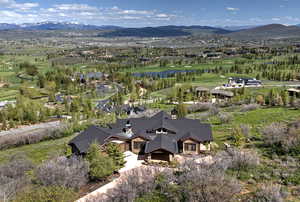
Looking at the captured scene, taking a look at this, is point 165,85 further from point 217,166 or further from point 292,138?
point 217,166

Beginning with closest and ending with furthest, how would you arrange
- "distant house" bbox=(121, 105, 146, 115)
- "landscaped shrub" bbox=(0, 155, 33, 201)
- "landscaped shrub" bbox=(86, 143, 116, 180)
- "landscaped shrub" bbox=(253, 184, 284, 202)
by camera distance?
"landscaped shrub" bbox=(253, 184, 284, 202) → "landscaped shrub" bbox=(0, 155, 33, 201) → "landscaped shrub" bbox=(86, 143, 116, 180) → "distant house" bbox=(121, 105, 146, 115)

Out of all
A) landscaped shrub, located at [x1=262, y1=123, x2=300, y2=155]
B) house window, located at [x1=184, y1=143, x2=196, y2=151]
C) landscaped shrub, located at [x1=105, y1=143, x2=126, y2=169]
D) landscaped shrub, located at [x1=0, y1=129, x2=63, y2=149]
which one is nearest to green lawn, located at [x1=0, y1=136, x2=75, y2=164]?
landscaped shrub, located at [x1=0, y1=129, x2=63, y2=149]

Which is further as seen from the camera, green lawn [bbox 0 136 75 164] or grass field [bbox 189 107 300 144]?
grass field [bbox 189 107 300 144]

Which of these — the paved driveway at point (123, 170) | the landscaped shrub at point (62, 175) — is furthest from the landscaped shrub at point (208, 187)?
the landscaped shrub at point (62, 175)

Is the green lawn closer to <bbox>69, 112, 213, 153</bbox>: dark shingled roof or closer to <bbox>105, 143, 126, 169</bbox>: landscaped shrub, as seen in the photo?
<bbox>69, 112, 213, 153</bbox>: dark shingled roof

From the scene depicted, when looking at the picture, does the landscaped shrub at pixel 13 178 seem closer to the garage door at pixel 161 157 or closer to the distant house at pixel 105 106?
the garage door at pixel 161 157

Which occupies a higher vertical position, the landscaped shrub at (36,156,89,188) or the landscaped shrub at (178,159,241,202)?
the landscaped shrub at (178,159,241,202)

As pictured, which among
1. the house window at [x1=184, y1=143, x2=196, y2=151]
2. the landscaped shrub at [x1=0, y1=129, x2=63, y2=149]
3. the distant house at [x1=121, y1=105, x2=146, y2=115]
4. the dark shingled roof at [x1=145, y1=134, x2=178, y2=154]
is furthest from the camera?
the distant house at [x1=121, y1=105, x2=146, y2=115]

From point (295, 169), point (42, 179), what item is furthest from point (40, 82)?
point (295, 169)
